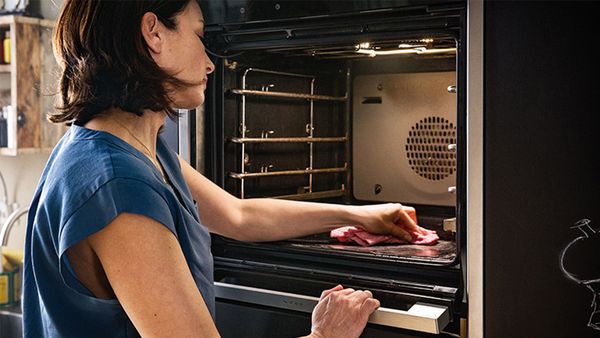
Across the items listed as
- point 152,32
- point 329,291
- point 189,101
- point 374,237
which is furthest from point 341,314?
point 152,32

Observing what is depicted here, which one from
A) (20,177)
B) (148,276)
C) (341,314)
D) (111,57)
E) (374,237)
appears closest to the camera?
(148,276)

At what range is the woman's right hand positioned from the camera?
1219mm

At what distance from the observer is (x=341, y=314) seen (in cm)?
124

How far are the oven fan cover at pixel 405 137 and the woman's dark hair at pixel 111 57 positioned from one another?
73 cm

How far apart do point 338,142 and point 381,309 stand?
674 millimetres

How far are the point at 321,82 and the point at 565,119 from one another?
795 mm

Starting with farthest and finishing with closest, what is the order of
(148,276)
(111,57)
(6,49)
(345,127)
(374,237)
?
1. (6,49)
2. (345,127)
3. (374,237)
4. (111,57)
5. (148,276)

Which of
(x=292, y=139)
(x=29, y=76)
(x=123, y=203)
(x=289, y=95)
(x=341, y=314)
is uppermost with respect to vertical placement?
(x=29, y=76)

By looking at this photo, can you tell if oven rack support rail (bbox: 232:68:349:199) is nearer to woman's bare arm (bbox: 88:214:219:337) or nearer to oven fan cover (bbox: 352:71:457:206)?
oven fan cover (bbox: 352:71:457:206)

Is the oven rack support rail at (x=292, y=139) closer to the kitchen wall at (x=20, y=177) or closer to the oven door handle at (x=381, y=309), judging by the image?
the oven door handle at (x=381, y=309)

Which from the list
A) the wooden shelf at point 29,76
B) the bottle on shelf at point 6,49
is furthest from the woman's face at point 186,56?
the bottle on shelf at point 6,49

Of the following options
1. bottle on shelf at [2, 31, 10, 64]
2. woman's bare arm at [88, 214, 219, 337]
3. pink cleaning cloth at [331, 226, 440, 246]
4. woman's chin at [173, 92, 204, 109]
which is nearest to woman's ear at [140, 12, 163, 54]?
woman's chin at [173, 92, 204, 109]

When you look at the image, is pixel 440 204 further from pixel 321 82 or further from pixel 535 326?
pixel 535 326

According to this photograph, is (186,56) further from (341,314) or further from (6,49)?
(6,49)
